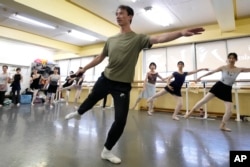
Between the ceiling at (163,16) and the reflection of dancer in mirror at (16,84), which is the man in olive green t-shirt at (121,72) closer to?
the ceiling at (163,16)

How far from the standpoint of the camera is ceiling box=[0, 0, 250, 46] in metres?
4.35

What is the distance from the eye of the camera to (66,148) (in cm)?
192

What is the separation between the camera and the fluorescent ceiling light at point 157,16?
519cm

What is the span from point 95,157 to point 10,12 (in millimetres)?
6261

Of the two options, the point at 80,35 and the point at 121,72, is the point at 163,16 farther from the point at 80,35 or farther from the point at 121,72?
the point at 121,72

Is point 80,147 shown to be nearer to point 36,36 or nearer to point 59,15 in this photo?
point 59,15

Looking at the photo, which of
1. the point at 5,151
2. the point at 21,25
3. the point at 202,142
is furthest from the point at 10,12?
the point at 202,142

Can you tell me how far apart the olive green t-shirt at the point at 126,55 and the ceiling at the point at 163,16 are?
10.6ft

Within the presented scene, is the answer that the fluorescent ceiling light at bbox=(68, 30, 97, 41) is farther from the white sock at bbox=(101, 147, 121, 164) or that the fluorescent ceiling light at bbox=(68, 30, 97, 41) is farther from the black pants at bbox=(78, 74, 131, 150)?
the white sock at bbox=(101, 147, 121, 164)

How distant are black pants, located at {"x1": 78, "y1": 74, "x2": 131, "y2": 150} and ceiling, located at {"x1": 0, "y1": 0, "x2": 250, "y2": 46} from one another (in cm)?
352

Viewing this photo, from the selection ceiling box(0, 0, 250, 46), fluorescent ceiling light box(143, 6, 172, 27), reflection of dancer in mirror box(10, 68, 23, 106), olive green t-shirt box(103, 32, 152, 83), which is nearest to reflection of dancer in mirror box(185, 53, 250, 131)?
ceiling box(0, 0, 250, 46)

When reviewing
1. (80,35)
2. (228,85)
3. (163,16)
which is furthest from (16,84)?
(228,85)

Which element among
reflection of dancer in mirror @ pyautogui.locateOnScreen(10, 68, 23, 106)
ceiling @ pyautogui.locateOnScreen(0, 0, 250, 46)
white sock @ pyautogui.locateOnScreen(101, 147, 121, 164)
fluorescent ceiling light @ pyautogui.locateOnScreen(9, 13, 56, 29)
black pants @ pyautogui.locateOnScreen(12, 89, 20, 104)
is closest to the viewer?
white sock @ pyautogui.locateOnScreen(101, 147, 121, 164)

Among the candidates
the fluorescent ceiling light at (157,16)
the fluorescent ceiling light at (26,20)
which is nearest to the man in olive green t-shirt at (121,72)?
the fluorescent ceiling light at (157,16)
